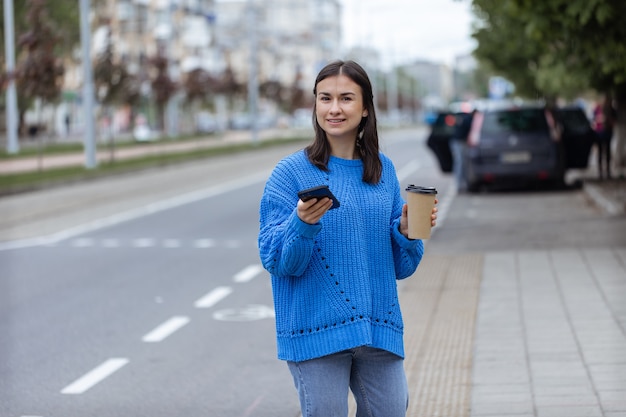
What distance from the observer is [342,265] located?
408 cm

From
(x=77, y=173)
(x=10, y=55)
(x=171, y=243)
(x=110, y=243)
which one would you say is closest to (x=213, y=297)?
(x=171, y=243)

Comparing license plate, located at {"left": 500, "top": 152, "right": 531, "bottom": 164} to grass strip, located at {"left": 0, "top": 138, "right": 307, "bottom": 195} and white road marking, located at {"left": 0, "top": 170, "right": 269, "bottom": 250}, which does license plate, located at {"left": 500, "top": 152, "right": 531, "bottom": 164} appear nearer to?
white road marking, located at {"left": 0, "top": 170, "right": 269, "bottom": 250}

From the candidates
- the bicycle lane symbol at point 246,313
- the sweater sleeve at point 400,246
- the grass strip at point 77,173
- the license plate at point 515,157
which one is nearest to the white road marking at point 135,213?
the grass strip at point 77,173

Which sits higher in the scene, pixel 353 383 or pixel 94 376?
pixel 353 383

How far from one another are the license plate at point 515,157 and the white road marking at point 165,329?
15.3 meters

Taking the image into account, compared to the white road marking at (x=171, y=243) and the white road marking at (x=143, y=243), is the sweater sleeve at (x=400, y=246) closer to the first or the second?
the white road marking at (x=171, y=243)

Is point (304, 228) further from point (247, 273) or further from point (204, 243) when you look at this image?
point (204, 243)

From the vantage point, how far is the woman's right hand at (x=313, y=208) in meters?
3.81

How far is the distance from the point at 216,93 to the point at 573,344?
6567 cm

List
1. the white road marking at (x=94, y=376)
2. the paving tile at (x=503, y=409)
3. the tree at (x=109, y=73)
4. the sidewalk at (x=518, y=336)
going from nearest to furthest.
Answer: the paving tile at (x=503, y=409)
the sidewalk at (x=518, y=336)
the white road marking at (x=94, y=376)
the tree at (x=109, y=73)

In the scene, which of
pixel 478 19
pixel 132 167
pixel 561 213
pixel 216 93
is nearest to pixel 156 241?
pixel 561 213

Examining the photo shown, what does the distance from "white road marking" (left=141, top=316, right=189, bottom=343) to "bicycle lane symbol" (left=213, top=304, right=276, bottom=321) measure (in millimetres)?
298

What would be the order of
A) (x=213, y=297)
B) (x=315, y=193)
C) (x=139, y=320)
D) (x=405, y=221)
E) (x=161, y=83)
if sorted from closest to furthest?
(x=315, y=193) → (x=405, y=221) → (x=139, y=320) → (x=213, y=297) → (x=161, y=83)

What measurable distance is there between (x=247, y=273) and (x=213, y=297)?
1.77 m
